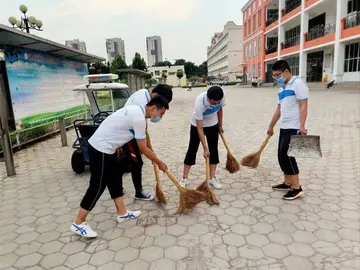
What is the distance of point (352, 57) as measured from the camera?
19.8 metres

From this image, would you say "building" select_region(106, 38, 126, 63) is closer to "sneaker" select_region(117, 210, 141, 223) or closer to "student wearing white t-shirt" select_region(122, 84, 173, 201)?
"student wearing white t-shirt" select_region(122, 84, 173, 201)

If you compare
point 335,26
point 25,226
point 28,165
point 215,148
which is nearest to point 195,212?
point 215,148

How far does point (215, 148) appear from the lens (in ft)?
11.9

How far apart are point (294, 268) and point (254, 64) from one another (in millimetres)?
39314

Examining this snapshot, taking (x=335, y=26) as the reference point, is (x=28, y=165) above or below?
below

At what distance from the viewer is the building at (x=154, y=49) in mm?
117438

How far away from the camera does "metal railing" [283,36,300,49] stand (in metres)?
Result: 26.8

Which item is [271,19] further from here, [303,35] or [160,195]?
[160,195]

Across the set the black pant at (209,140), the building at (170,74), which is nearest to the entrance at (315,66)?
the black pant at (209,140)

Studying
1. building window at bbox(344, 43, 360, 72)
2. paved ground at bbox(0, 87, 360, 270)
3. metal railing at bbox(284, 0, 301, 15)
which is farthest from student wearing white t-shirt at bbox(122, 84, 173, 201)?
metal railing at bbox(284, 0, 301, 15)

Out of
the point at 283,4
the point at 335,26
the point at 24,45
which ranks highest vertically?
the point at 283,4

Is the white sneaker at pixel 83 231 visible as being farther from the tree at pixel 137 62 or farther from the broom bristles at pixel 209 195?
the tree at pixel 137 62

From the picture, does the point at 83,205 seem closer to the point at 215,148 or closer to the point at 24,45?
the point at 215,148

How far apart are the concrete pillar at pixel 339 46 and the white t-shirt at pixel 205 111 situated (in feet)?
66.7
